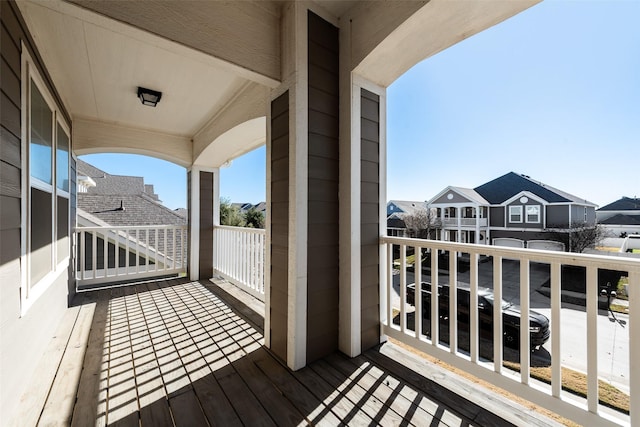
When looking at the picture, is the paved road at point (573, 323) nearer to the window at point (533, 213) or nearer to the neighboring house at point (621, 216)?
the neighboring house at point (621, 216)

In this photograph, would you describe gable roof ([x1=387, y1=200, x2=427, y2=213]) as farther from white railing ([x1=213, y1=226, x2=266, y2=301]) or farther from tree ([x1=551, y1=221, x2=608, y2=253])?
white railing ([x1=213, y1=226, x2=266, y2=301])

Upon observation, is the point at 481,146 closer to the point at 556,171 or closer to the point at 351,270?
the point at 556,171

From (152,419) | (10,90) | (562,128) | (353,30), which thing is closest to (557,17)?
(562,128)

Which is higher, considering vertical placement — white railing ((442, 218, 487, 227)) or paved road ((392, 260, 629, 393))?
white railing ((442, 218, 487, 227))

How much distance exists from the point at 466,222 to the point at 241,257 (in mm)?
3249

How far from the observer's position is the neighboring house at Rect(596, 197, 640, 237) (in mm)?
2338

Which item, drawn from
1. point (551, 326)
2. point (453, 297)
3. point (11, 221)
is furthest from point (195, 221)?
point (551, 326)

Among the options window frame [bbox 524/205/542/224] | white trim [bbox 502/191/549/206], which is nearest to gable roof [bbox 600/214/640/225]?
window frame [bbox 524/205/542/224]

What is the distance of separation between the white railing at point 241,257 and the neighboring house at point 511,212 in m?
2.33

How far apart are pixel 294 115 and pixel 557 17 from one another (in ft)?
12.5

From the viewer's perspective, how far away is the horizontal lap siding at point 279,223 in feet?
6.32

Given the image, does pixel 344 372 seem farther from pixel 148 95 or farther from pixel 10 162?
pixel 148 95

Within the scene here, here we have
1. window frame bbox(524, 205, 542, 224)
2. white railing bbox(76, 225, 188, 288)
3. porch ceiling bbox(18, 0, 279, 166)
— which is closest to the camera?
porch ceiling bbox(18, 0, 279, 166)

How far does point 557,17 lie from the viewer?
3.19m
